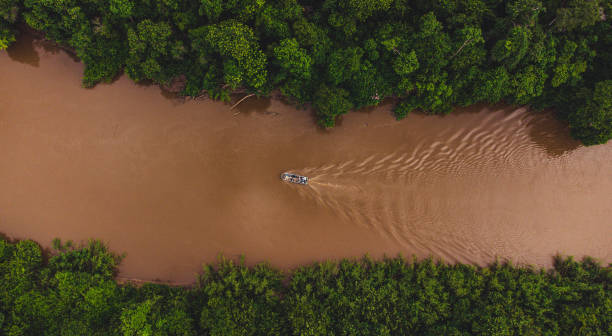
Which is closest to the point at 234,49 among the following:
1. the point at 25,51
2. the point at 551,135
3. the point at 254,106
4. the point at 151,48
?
the point at 151,48

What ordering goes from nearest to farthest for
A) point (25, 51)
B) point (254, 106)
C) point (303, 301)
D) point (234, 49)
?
point (234, 49) < point (303, 301) < point (254, 106) < point (25, 51)

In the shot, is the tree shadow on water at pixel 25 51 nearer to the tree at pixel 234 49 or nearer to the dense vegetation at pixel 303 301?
the dense vegetation at pixel 303 301

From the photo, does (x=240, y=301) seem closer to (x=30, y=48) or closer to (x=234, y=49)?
(x=234, y=49)

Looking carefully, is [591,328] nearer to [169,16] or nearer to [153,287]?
[153,287]

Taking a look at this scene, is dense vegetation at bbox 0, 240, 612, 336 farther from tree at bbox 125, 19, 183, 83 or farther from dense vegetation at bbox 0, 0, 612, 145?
tree at bbox 125, 19, 183, 83

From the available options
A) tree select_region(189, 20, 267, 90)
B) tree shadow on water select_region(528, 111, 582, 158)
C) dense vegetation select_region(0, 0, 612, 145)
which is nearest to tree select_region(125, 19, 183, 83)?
dense vegetation select_region(0, 0, 612, 145)

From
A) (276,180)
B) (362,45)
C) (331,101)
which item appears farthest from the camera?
(276,180)

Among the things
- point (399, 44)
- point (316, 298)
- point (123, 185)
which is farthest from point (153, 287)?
point (399, 44)
